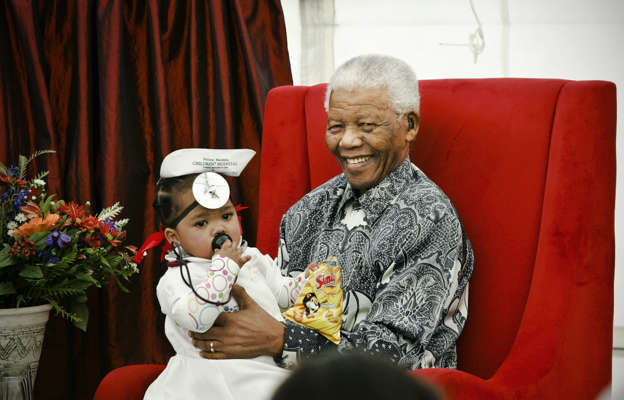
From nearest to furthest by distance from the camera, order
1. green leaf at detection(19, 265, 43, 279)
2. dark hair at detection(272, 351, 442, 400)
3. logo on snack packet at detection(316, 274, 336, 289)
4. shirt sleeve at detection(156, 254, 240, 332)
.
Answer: dark hair at detection(272, 351, 442, 400)
shirt sleeve at detection(156, 254, 240, 332)
logo on snack packet at detection(316, 274, 336, 289)
green leaf at detection(19, 265, 43, 279)

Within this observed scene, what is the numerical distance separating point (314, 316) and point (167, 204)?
1.45ft

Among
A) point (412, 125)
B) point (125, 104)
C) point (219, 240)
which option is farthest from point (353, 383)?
point (125, 104)

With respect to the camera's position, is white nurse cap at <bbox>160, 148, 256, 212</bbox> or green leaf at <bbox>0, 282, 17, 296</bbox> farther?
green leaf at <bbox>0, 282, 17, 296</bbox>

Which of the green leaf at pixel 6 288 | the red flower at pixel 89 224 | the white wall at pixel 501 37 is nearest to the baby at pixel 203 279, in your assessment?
the red flower at pixel 89 224

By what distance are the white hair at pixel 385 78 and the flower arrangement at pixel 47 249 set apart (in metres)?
0.98

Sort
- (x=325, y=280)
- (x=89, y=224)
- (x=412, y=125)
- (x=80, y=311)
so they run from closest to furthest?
1. (x=325, y=280)
2. (x=412, y=125)
3. (x=89, y=224)
4. (x=80, y=311)

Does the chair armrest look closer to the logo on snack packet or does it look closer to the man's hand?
the man's hand

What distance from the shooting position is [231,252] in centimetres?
141

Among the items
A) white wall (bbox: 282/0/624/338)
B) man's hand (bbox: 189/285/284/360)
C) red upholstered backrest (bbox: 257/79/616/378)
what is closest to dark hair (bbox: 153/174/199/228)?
man's hand (bbox: 189/285/284/360)

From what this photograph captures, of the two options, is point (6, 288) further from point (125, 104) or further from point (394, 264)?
point (394, 264)

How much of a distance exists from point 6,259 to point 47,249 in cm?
12

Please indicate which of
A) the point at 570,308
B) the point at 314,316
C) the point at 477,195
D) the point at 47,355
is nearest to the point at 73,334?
the point at 47,355

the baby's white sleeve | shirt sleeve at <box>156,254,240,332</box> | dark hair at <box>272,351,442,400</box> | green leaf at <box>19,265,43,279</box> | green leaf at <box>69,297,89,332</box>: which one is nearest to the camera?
dark hair at <box>272,351,442,400</box>

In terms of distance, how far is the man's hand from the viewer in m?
1.43
